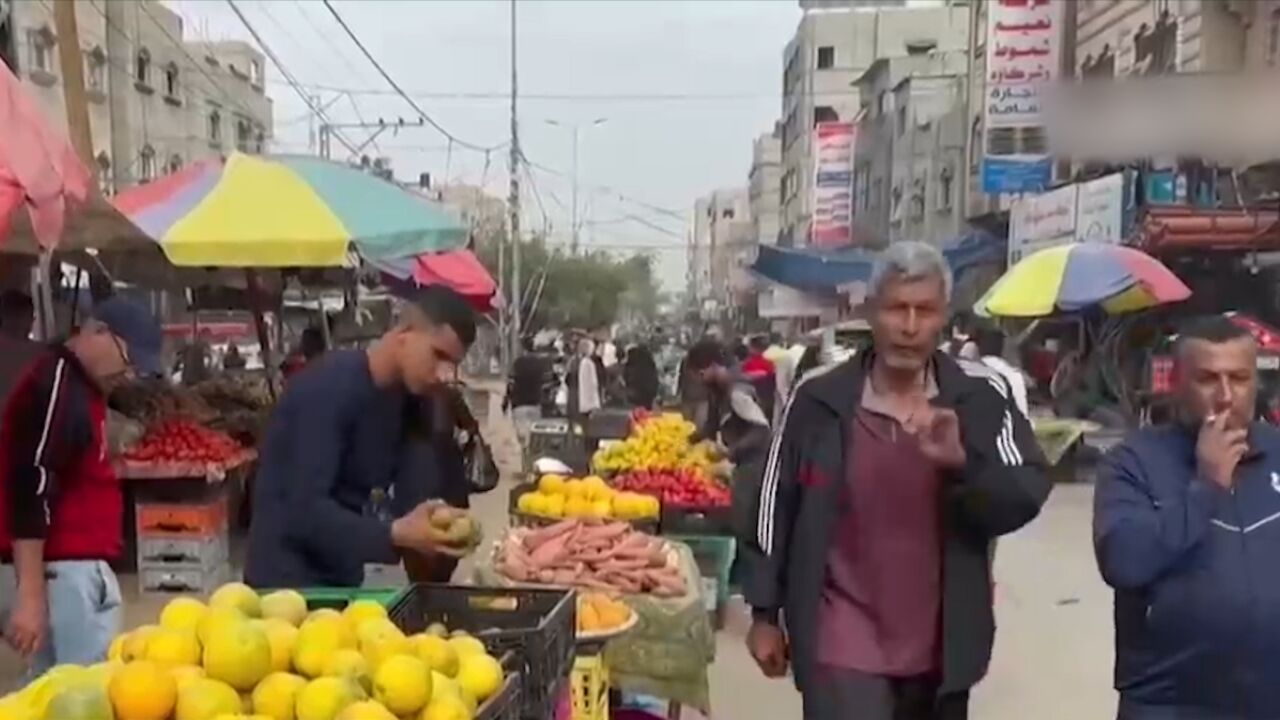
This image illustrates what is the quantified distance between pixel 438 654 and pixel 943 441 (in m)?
1.36

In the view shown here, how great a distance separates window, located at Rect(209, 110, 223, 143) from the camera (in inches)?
1652

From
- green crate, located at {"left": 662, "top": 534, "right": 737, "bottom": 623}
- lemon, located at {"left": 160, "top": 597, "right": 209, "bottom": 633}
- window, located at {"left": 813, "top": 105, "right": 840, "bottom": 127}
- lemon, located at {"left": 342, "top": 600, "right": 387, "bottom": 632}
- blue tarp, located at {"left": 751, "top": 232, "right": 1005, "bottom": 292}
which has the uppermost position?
window, located at {"left": 813, "top": 105, "right": 840, "bottom": 127}

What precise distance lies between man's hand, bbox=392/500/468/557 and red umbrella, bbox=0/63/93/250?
136 cm

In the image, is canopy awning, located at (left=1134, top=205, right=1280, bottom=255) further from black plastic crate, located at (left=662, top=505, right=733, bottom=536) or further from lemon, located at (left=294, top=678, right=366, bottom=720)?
lemon, located at (left=294, top=678, right=366, bottom=720)

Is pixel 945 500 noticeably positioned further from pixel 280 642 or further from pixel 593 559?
pixel 593 559

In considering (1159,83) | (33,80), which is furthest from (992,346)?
(33,80)

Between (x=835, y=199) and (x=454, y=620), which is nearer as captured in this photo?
(x=454, y=620)

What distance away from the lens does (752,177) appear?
120062 millimetres

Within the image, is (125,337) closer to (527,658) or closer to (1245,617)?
(527,658)

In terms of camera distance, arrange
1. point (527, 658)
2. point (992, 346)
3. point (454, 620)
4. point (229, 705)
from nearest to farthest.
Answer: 1. point (229, 705)
2. point (527, 658)
3. point (454, 620)
4. point (992, 346)

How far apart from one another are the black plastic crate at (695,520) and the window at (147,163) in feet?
94.5

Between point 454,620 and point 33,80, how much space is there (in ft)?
87.3

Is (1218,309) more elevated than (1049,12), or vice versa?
(1049,12)

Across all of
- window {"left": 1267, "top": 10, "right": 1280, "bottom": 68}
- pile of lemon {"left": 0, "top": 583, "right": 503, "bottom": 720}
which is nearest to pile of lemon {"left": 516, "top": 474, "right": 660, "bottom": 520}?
pile of lemon {"left": 0, "top": 583, "right": 503, "bottom": 720}
